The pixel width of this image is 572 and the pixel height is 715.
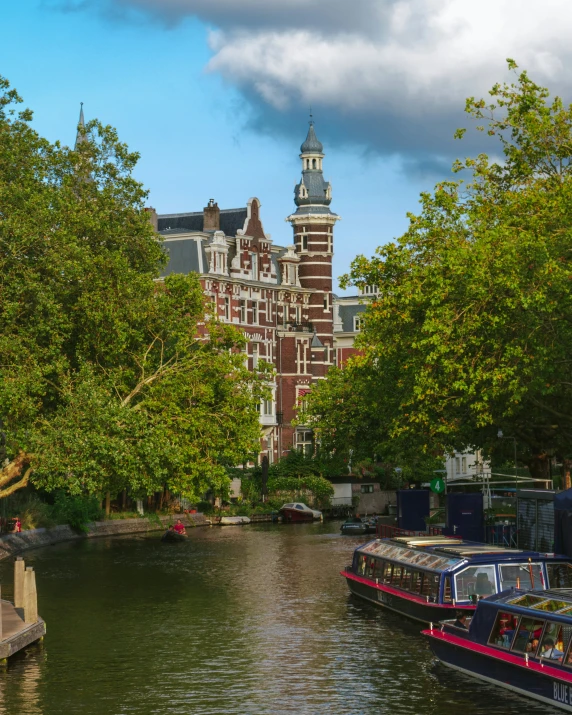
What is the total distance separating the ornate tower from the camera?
115062 millimetres

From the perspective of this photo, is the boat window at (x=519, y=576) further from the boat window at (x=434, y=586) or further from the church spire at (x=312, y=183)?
the church spire at (x=312, y=183)

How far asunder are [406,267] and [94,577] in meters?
19.1

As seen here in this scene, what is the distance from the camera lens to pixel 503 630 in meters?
28.1

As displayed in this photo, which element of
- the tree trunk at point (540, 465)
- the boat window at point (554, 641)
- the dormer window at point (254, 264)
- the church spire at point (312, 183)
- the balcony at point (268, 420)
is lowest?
the boat window at point (554, 641)

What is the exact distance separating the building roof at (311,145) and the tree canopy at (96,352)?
2214 inches

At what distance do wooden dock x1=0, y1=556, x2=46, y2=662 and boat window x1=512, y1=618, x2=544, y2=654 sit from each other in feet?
40.7

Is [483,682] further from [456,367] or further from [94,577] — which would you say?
[94,577]

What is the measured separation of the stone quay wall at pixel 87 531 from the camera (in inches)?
2399

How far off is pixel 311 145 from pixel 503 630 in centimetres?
9379

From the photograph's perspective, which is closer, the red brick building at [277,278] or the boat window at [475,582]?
the boat window at [475,582]

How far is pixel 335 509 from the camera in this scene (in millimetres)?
95438

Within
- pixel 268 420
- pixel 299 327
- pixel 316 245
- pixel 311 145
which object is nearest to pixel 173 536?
pixel 268 420

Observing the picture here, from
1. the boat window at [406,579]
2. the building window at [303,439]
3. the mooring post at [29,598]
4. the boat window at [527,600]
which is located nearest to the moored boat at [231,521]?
the building window at [303,439]

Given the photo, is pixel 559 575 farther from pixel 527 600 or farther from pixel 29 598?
pixel 29 598
